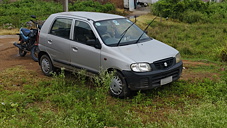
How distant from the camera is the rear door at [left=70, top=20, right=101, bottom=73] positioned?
684 centimetres

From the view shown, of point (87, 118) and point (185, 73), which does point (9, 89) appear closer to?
point (87, 118)

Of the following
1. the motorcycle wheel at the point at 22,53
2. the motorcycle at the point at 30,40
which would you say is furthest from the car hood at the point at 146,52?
the motorcycle wheel at the point at 22,53

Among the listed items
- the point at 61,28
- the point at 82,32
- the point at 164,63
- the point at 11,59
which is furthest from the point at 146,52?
the point at 11,59

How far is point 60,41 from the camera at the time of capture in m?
7.57

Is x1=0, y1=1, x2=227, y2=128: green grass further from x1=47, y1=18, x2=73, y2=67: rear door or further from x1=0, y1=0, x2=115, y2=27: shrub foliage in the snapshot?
x1=0, y1=0, x2=115, y2=27: shrub foliage

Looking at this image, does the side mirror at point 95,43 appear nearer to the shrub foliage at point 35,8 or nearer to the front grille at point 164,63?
the front grille at point 164,63

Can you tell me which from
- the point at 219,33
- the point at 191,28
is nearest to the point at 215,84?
the point at 219,33

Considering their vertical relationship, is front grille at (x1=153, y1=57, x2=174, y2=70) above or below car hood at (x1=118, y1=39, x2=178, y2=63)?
below

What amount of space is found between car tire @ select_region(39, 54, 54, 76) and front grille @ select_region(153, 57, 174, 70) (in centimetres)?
314

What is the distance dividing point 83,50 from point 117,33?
0.90m

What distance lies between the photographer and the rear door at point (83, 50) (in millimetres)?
6844

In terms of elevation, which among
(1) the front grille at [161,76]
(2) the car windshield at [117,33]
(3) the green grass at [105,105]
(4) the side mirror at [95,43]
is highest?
(2) the car windshield at [117,33]

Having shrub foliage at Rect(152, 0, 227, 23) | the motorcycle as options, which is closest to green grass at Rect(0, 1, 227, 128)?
the motorcycle

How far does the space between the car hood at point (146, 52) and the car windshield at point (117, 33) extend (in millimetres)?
238
